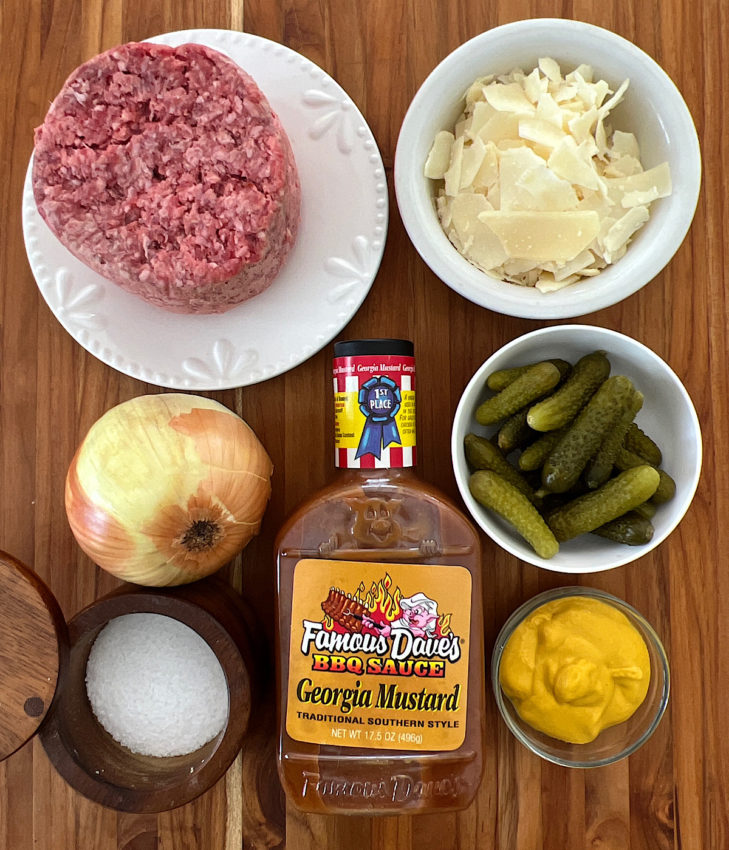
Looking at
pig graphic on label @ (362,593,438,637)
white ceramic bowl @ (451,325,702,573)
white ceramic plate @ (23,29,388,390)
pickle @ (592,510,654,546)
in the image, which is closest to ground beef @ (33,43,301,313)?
white ceramic plate @ (23,29,388,390)

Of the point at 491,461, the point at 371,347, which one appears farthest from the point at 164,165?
the point at 491,461

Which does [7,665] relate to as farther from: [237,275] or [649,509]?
[649,509]

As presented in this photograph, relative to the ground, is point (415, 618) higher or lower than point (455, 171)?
lower

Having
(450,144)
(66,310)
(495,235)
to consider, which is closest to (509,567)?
(495,235)

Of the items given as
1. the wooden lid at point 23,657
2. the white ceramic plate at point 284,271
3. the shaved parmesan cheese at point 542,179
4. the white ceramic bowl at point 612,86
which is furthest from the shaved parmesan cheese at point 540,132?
the wooden lid at point 23,657

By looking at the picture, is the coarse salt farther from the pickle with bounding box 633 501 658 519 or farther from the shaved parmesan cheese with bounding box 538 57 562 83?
the shaved parmesan cheese with bounding box 538 57 562 83

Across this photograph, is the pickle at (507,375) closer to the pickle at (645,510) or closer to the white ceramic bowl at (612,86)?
the white ceramic bowl at (612,86)

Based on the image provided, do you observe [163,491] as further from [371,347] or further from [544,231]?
[544,231]
